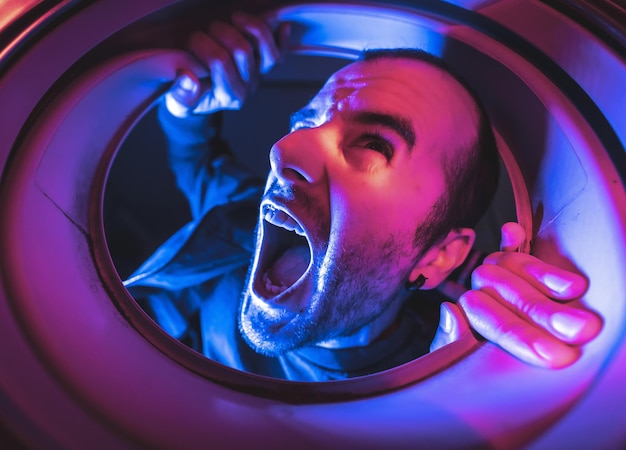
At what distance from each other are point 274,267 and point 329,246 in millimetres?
241

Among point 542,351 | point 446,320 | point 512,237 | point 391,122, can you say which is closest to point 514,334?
point 542,351

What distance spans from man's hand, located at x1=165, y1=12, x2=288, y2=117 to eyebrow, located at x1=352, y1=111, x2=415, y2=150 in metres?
0.20

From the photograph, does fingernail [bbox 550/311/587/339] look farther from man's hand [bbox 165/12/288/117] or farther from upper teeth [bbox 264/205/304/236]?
man's hand [bbox 165/12/288/117]

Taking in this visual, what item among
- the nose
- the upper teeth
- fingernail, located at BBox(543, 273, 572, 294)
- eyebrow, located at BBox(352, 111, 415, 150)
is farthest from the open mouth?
fingernail, located at BBox(543, 273, 572, 294)

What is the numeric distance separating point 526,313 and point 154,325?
0.51 metres

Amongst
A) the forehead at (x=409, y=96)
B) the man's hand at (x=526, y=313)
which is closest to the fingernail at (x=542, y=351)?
the man's hand at (x=526, y=313)

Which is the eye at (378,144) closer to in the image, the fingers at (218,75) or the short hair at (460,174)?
the short hair at (460,174)

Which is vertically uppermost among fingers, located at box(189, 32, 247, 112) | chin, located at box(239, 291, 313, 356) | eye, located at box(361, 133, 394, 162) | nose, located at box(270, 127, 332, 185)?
fingers, located at box(189, 32, 247, 112)

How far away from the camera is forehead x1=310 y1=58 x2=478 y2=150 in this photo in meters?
0.99

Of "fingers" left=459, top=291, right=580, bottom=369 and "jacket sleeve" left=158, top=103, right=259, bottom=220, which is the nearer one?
"fingers" left=459, top=291, right=580, bottom=369

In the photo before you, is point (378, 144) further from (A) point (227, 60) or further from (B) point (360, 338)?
(B) point (360, 338)

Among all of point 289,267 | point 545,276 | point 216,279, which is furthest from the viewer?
point 216,279

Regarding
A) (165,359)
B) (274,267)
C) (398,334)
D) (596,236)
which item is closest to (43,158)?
(165,359)

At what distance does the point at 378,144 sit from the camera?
0.99 metres
